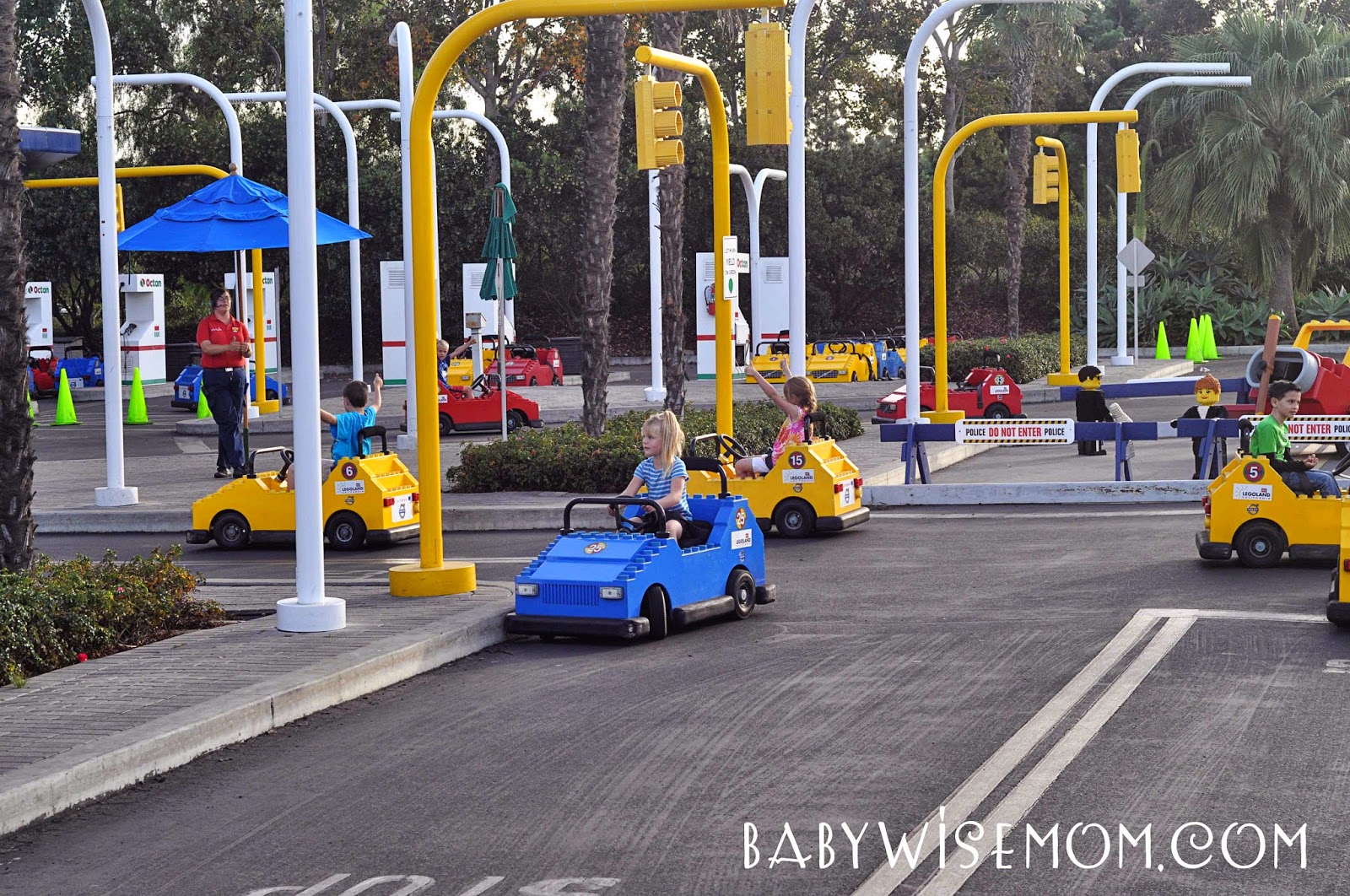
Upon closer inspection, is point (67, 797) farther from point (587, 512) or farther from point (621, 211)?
point (621, 211)

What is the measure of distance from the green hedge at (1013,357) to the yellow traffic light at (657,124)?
1846 centimetres

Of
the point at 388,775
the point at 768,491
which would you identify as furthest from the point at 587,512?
the point at 388,775

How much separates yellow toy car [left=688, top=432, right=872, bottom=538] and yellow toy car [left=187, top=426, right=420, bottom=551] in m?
2.51

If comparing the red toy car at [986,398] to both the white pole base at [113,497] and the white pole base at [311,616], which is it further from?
the white pole base at [311,616]

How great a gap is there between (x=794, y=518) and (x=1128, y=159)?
15.7m

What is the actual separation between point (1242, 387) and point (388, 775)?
15918 millimetres

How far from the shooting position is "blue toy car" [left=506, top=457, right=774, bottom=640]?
989cm

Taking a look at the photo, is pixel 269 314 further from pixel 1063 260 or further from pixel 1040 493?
pixel 1040 493

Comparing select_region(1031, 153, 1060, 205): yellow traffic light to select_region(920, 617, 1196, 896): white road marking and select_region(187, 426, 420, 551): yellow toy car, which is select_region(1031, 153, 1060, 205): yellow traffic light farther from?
select_region(920, 617, 1196, 896): white road marking

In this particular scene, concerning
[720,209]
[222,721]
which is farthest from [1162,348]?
[222,721]

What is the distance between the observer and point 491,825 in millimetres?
6320
